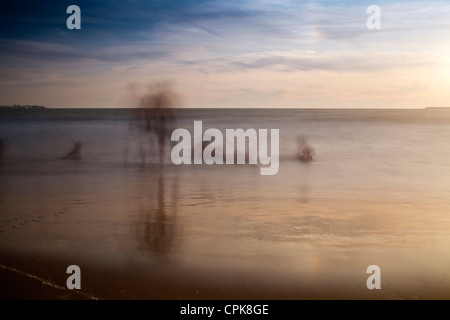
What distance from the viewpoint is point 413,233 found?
494 centimetres

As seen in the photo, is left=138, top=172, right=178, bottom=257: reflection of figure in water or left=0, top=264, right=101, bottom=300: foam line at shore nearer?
left=0, top=264, right=101, bottom=300: foam line at shore

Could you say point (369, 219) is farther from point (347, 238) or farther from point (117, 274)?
point (117, 274)

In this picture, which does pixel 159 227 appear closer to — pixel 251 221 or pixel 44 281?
pixel 251 221

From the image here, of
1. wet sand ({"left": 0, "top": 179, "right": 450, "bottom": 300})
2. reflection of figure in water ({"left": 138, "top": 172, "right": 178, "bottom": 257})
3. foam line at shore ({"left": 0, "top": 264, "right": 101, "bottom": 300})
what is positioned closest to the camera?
foam line at shore ({"left": 0, "top": 264, "right": 101, "bottom": 300})

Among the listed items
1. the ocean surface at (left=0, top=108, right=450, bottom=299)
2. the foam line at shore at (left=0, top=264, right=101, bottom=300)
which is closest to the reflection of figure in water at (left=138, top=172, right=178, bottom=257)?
the ocean surface at (left=0, top=108, right=450, bottom=299)

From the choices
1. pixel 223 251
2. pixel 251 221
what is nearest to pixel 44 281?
pixel 223 251

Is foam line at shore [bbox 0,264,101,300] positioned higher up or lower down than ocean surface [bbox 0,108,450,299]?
lower down

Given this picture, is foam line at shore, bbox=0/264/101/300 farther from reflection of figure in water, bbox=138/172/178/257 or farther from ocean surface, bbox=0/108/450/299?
reflection of figure in water, bbox=138/172/178/257

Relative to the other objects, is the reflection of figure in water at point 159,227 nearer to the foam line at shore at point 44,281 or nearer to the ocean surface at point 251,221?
the ocean surface at point 251,221

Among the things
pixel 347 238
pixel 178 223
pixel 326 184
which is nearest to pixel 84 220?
pixel 178 223

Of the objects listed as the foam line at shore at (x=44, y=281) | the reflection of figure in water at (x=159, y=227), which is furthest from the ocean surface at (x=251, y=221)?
the foam line at shore at (x=44, y=281)

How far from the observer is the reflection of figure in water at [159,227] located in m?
4.38

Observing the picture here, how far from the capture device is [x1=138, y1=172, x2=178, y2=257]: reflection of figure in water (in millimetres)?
4379

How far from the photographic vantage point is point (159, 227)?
506 centimetres
